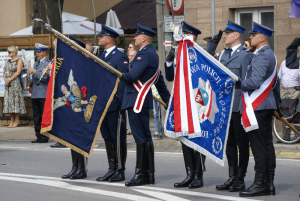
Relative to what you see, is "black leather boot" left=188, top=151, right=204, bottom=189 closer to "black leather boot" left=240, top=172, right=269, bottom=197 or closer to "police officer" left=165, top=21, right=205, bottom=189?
"police officer" left=165, top=21, right=205, bottom=189

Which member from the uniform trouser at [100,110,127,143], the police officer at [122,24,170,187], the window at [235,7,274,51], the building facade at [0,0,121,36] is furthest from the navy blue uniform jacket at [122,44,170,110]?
the building facade at [0,0,121,36]

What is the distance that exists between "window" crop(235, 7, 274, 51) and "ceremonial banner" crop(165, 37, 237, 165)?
7205 millimetres

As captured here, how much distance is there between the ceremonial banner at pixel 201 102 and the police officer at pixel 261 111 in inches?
12.0

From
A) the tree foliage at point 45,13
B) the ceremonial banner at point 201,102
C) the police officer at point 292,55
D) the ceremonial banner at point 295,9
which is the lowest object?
the ceremonial banner at point 201,102

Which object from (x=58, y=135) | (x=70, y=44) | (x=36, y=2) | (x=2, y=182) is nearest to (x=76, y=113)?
(x=58, y=135)

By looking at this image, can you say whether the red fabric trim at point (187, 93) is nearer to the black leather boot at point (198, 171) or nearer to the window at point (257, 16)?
the black leather boot at point (198, 171)

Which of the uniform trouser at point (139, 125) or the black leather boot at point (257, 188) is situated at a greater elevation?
the uniform trouser at point (139, 125)

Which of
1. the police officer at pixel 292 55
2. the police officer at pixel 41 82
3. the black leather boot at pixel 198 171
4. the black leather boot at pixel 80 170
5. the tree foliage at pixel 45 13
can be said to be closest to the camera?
the police officer at pixel 292 55

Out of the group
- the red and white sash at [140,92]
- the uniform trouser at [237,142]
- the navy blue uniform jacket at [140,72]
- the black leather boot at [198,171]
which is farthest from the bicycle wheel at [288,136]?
the red and white sash at [140,92]

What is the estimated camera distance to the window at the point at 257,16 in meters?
13.0

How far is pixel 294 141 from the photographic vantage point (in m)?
10.2

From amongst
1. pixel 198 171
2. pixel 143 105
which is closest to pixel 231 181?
pixel 198 171

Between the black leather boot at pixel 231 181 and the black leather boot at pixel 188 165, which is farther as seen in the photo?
the black leather boot at pixel 188 165

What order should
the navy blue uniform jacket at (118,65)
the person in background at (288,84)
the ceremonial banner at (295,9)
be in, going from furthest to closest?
1. the person in background at (288,84)
2. the ceremonial banner at (295,9)
3. the navy blue uniform jacket at (118,65)
